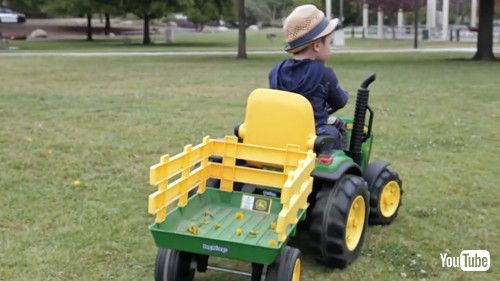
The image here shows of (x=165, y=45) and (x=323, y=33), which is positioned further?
(x=165, y=45)

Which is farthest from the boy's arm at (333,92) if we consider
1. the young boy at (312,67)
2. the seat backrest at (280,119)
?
the seat backrest at (280,119)

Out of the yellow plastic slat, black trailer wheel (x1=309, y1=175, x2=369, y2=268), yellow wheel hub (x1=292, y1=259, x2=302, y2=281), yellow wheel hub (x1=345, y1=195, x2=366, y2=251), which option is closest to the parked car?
yellow wheel hub (x1=345, y1=195, x2=366, y2=251)

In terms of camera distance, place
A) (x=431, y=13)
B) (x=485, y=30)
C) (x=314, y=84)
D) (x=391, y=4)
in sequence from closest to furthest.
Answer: (x=314, y=84), (x=485, y=30), (x=431, y=13), (x=391, y=4)

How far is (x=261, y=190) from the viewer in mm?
4219

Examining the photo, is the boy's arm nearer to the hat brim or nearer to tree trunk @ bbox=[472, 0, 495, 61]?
the hat brim

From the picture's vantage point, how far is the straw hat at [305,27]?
4.20 m

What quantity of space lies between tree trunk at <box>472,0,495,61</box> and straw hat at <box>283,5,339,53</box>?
21.4 meters

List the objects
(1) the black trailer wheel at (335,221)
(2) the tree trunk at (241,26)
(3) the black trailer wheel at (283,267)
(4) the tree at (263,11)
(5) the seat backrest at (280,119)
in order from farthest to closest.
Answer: (4) the tree at (263,11), (2) the tree trunk at (241,26), (5) the seat backrest at (280,119), (1) the black trailer wheel at (335,221), (3) the black trailer wheel at (283,267)

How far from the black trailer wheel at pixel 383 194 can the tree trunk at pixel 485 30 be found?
2054 centimetres

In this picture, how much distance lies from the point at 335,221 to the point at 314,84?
2.90 feet

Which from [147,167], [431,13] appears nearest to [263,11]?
[431,13]

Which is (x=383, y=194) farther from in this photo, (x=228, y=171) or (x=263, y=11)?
(x=263, y=11)

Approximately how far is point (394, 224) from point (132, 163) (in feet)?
9.76

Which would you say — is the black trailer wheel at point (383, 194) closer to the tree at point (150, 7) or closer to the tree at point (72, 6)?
the tree at point (150, 7)
